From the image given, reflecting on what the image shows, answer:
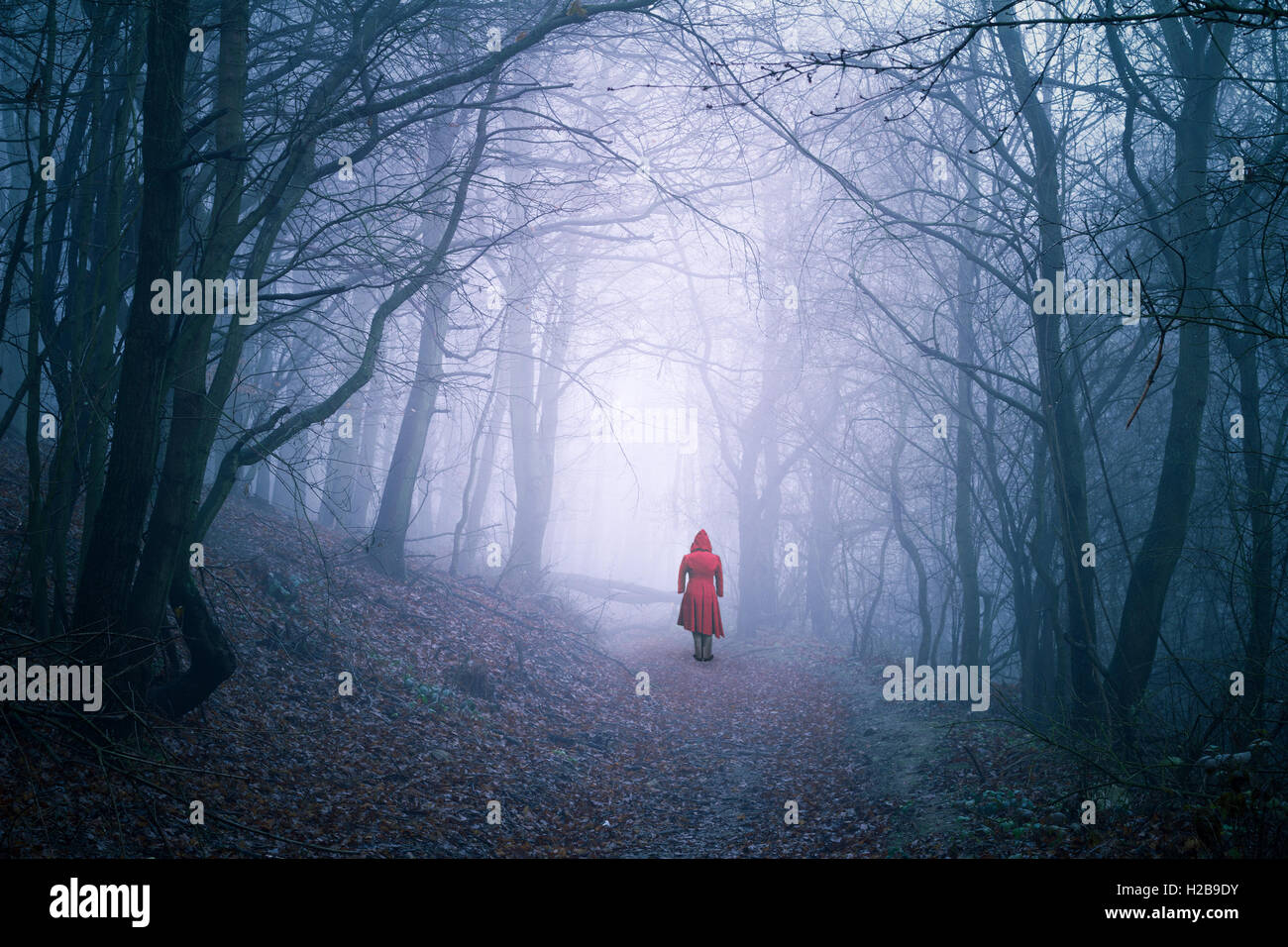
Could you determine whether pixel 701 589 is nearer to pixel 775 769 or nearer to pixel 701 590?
pixel 701 590

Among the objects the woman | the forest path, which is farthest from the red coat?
the forest path

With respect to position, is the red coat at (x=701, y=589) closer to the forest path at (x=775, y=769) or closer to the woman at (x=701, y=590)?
the woman at (x=701, y=590)

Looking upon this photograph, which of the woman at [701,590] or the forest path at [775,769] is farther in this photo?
the woman at [701,590]

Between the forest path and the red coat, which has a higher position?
the red coat

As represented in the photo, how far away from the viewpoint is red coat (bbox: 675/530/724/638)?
403 inches

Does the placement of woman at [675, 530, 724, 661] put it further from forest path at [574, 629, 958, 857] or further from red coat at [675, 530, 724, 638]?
forest path at [574, 629, 958, 857]

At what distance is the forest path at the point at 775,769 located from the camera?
654 centimetres

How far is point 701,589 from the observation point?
10.5 m

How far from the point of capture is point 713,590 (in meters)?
10.6

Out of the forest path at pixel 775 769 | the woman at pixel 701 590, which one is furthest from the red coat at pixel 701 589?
the forest path at pixel 775 769

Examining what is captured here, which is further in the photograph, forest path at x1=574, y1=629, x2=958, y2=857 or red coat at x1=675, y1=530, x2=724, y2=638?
red coat at x1=675, y1=530, x2=724, y2=638
